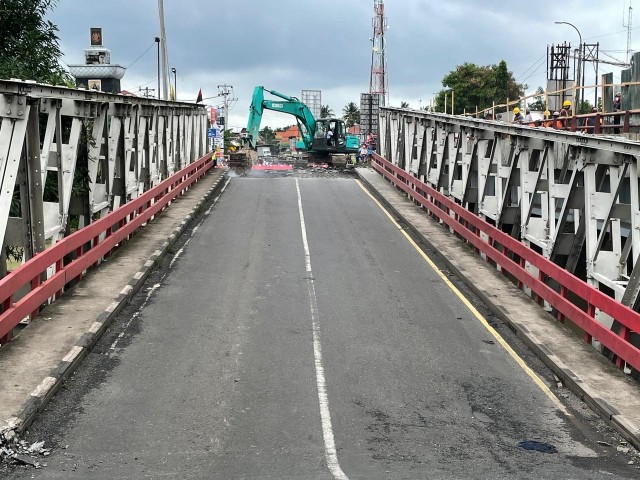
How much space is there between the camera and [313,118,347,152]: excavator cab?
A: 60.5m

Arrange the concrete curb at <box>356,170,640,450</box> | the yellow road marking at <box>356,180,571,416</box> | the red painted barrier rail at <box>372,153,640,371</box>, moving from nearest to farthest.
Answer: the concrete curb at <box>356,170,640,450</box> → the yellow road marking at <box>356,180,571,416</box> → the red painted barrier rail at <box>372,153,640,371</box>

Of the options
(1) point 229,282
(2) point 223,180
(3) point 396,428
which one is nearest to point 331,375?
(3) point 396,428

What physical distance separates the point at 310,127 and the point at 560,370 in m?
50.2

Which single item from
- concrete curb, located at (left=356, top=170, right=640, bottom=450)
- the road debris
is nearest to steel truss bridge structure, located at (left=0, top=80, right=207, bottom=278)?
the road debris

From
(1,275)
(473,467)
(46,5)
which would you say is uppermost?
(46,5)

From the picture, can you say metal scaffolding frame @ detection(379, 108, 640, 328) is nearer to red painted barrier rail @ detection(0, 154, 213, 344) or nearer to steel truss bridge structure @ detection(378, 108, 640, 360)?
steel truss bridge structure @ detection(378, 108, 640, 360)

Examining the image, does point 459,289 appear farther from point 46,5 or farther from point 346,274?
point 46,5

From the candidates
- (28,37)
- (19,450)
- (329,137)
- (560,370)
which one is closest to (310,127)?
(329,137)

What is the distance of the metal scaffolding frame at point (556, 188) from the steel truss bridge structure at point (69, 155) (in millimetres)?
9154

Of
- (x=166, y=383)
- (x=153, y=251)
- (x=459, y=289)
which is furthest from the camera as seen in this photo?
(x=153, y=251)

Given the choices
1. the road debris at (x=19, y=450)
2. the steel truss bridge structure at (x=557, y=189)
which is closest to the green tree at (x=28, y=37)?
the steel truss bridge structure at (x=557, y=189)

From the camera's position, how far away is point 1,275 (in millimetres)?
14211

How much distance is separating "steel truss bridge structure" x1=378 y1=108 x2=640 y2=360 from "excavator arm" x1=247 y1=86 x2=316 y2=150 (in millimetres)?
26160

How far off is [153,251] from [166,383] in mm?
9547
